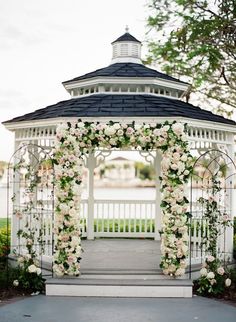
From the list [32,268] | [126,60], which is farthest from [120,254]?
[126,60]

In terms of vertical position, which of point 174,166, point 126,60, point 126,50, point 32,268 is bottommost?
point 32,268

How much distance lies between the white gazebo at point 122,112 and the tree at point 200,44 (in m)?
3.07

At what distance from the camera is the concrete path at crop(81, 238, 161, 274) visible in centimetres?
943

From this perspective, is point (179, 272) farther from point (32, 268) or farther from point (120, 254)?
point (32, 268)

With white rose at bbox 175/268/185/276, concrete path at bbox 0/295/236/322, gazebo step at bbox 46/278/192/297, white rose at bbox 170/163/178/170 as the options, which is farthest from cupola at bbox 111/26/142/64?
concrete path at bbox 0/295/236/322

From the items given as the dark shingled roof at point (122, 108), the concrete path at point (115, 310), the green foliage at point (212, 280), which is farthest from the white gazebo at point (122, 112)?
the concrete path at point (115, 310)

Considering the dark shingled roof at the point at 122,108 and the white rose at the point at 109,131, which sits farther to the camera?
the dark shingled roof at the point at 122,108

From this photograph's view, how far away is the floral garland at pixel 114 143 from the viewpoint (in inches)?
347

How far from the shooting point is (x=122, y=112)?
9.58 m

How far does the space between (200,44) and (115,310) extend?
428 inches

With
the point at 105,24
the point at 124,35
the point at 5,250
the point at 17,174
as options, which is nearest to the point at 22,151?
the point at 17,174

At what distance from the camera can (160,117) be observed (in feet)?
30.8

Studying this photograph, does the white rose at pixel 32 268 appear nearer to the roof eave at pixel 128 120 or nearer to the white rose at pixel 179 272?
the white rose at pixel 179 272

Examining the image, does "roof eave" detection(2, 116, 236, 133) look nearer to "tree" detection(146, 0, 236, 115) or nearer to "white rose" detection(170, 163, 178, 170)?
"white rose" detection(170, 163, 178, 170)
